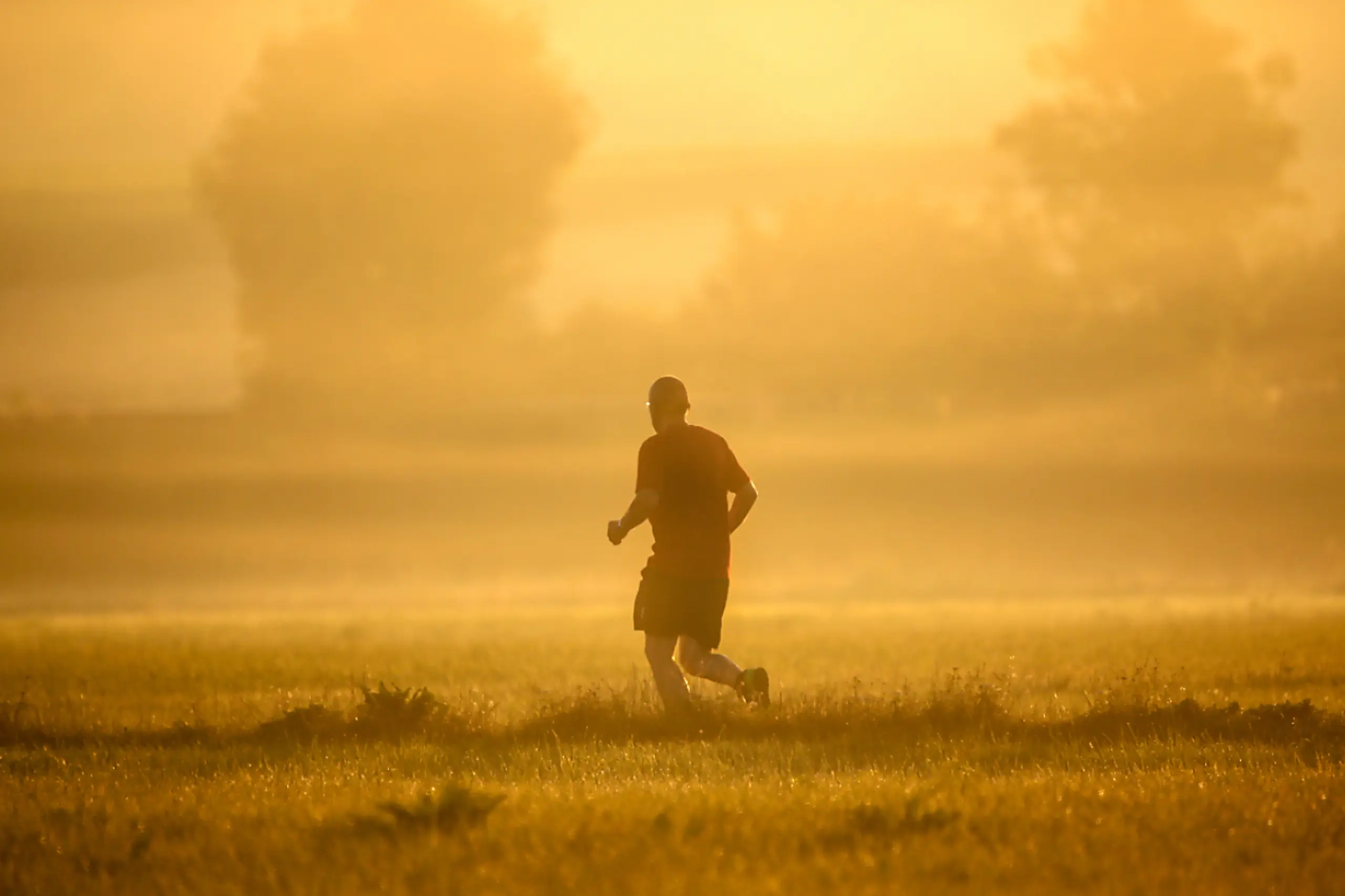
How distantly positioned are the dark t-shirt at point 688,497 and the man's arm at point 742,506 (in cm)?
8

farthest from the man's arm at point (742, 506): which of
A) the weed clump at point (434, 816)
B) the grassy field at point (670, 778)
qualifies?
the weed clump at point (434, 816)

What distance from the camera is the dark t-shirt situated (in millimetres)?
13812

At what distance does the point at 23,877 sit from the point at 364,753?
4.42 metres

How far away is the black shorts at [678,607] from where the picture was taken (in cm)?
1392

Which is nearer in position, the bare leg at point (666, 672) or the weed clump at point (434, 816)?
the weed clump at point (434, 816)

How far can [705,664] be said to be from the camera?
14.0 metres

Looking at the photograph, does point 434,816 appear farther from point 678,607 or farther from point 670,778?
point 678,607

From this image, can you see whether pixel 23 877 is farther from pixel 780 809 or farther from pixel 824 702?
pixel 824 702

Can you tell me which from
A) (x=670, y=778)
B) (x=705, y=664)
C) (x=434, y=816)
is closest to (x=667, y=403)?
(x=705, y=664)

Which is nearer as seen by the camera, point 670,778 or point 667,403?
point 670,778

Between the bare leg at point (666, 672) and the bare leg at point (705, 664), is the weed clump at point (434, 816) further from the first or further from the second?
the bare leg at point (705, 664)

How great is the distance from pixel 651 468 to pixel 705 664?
1647 millimetres

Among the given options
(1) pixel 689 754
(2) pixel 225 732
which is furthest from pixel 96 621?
(1) pixel 689 754

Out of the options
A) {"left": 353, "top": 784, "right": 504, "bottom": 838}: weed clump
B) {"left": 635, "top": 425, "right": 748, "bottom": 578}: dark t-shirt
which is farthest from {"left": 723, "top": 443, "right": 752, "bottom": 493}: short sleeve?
{"left": 353, "top": 784, "right": 504, "bottom": 838}: weed clump
